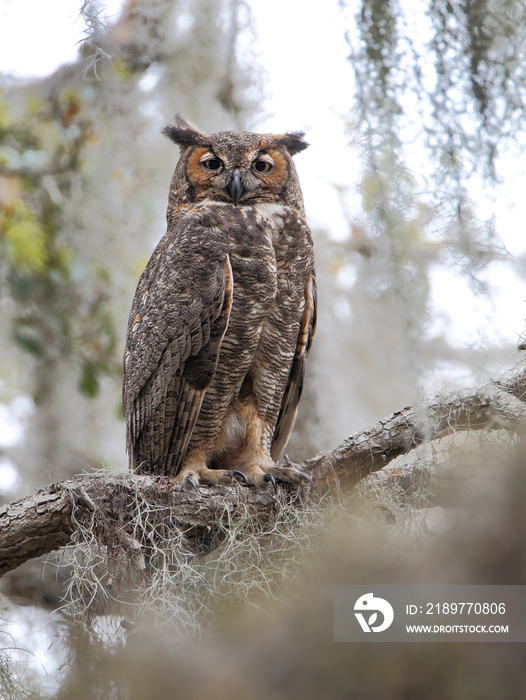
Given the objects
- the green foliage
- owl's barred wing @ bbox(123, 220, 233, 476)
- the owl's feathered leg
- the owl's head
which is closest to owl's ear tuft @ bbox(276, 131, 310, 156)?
the owl's head

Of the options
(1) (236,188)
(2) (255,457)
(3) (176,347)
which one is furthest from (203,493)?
(1) (236,188)

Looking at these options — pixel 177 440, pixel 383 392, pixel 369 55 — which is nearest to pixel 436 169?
pixel 369 55

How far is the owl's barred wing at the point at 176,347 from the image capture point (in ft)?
7.20

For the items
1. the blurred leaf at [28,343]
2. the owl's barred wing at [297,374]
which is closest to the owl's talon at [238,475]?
the owl's barred wing at [297,374]

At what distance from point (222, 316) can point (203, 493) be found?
548 mm

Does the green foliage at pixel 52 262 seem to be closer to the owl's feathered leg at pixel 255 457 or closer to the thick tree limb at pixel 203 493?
the owl's feathered leg at pixel 255 457

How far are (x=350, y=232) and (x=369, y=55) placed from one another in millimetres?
3694

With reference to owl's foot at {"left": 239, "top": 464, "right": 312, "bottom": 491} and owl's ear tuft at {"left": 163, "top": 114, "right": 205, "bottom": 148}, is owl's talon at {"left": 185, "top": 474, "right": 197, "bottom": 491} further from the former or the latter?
owl's ear tuft at {"left": 163, "top": 114, "right": 205, "bottom": 148}

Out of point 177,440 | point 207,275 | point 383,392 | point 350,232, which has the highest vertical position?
point 350,232

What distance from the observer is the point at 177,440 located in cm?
226

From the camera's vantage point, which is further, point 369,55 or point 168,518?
point 168,518

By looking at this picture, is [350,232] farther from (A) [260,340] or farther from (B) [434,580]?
(B) [434,580]

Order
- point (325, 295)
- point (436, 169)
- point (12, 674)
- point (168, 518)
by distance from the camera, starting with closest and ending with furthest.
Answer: point (436, 169), point (12, 674), point (168, 518), point (325, 295)

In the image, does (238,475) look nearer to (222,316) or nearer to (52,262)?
(222,316)
